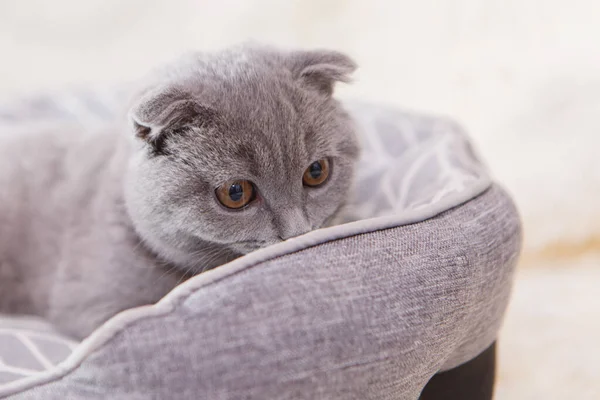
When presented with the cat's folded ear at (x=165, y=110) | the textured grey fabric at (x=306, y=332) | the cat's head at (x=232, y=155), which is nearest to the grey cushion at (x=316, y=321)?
the textured grey fabric at (x=306, y=332)

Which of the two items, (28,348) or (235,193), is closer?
(235,193)

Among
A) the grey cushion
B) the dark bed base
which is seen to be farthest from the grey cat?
the dark bed base

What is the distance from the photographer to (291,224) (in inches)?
41.1

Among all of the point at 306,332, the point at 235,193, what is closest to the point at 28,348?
the point at 235,193

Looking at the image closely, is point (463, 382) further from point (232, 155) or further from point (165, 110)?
point (165, 110)

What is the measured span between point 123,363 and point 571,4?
1601 mm

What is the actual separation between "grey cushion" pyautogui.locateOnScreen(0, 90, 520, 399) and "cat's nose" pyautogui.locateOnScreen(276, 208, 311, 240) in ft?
0.32

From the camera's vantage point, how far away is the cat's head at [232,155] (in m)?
1.03

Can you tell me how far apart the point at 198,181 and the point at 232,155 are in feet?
0.24

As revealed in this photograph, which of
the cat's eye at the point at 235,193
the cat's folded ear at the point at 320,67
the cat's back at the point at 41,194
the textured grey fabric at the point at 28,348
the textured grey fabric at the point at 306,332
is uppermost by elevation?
the cat's folded ear at the point at 320,67

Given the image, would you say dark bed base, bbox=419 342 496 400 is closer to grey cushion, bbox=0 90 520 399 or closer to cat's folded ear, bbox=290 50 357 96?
grey cushion, bbox=0 90 520 399

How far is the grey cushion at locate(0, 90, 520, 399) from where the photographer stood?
0.82 m

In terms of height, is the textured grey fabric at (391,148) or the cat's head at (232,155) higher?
the cat's head at (232,155)

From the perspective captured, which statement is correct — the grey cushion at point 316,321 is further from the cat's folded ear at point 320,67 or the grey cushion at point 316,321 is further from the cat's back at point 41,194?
the cat's back at point 41,194
